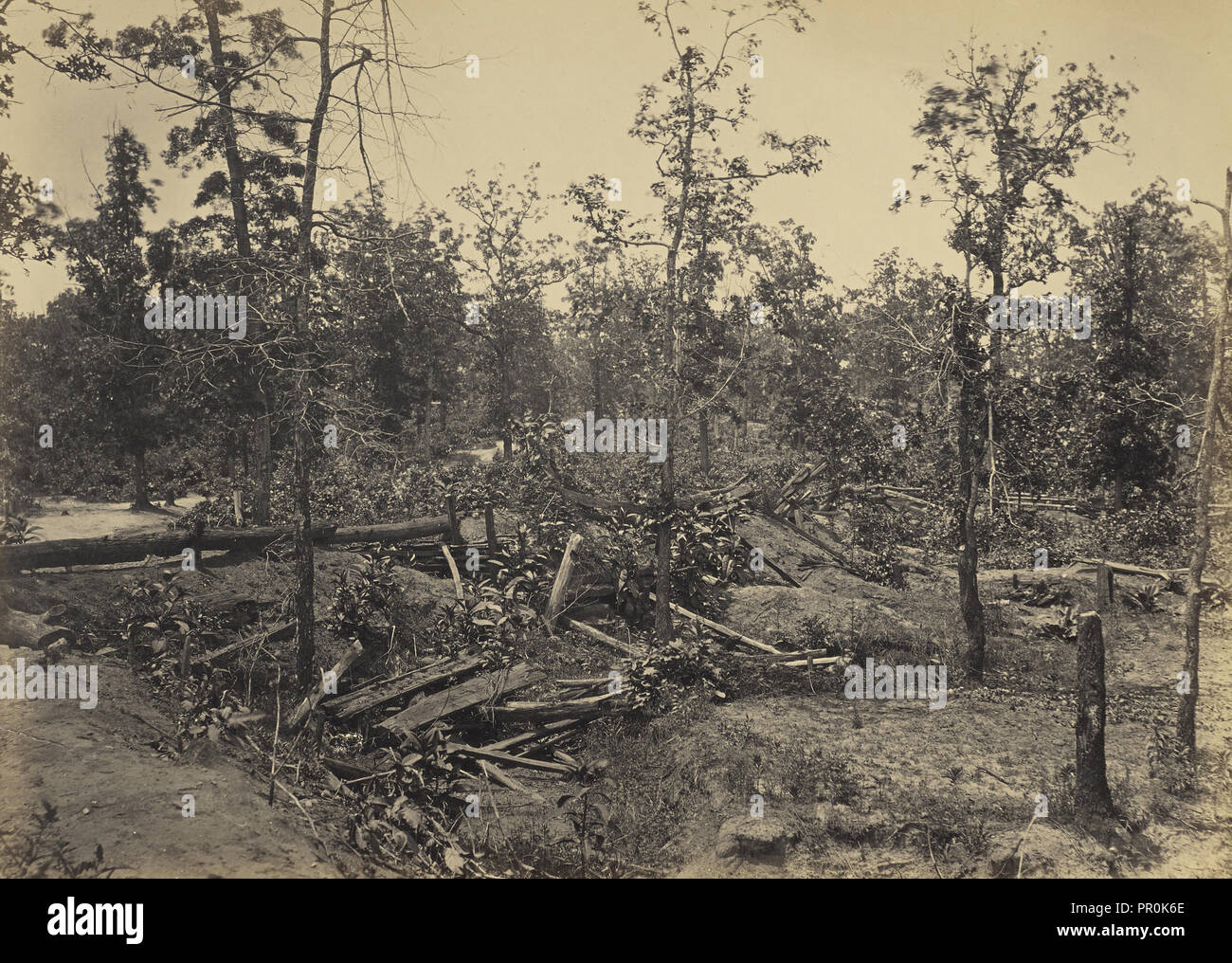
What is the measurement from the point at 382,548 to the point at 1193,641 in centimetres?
1288

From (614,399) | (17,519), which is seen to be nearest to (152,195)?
(17,519)

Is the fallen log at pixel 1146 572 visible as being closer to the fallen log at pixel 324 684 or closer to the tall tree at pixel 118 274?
the fallen log at pixel 324 684

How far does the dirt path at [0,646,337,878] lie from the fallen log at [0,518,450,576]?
14.6 ft

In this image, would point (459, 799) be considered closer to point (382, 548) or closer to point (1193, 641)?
point (382, 548)

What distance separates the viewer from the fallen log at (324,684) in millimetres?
9633

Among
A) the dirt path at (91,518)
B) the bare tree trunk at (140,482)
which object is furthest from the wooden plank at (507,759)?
the bare tree trunk at (140,482)

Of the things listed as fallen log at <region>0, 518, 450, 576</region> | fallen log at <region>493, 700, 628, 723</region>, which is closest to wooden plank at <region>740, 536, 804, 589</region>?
fallen log at <region>493, 700, 628, 723</region>

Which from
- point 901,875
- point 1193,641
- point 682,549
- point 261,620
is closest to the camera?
point 901,875

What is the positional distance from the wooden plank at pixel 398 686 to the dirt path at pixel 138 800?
6.55ft

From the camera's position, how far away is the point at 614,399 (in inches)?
2095

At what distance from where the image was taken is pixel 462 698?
10.5 m

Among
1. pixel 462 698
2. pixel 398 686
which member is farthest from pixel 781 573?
pixel 398 686

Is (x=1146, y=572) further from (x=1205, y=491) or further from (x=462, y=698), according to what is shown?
(x=462, y=698)

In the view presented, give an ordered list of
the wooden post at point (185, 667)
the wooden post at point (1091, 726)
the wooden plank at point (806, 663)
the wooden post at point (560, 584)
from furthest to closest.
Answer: the wooden post at point (560, 584)
the wooden plank at point (806, 663)
the wooden post at point (185, 667)
the wooden post at point (1091, 726)
